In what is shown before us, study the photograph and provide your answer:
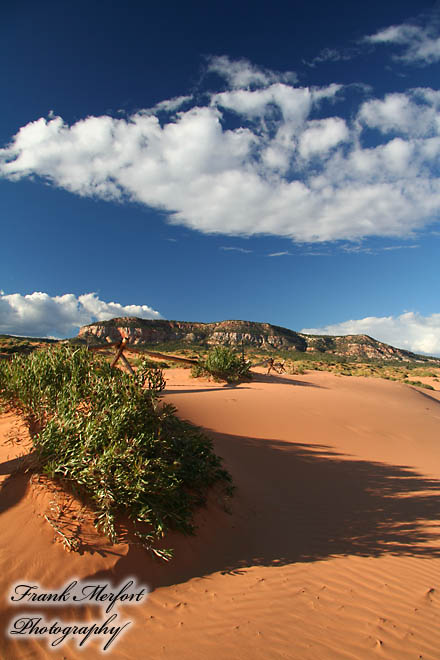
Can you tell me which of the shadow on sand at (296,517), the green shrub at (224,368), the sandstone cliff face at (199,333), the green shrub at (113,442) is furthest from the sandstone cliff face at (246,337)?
the green shrub at (113,442)

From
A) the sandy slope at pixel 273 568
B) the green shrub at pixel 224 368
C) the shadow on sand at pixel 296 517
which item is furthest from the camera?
the green shrub at pixel 224 368

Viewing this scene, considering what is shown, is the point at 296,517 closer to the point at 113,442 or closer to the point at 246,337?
the point at 113,442

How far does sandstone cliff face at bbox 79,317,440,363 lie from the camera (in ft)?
246

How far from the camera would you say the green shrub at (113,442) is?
3736mm

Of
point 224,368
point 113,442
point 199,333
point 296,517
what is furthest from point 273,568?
point 199,333

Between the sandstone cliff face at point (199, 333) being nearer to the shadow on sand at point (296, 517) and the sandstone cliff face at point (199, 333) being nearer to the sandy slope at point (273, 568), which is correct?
the shadow on sand at point (296, 517)

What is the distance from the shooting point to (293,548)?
15.1ft

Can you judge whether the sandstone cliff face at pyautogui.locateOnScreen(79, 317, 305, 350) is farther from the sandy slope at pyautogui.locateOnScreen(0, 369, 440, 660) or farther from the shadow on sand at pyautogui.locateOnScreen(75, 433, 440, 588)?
the sandy slope at pyautogui.locateOnScreen(0, 369, 440, 660)

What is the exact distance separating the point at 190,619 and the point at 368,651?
4.80ft

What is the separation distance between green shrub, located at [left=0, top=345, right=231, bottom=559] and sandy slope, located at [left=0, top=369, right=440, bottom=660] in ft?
1.05

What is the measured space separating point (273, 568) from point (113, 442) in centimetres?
225

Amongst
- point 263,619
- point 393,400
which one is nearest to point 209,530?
point 263,619

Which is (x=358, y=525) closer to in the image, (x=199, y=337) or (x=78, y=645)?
(x=78, y=645)

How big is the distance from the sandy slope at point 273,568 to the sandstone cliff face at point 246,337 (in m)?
65.7
